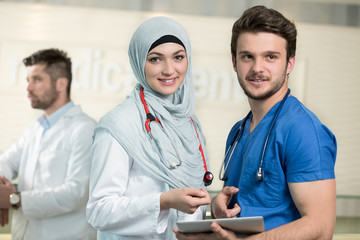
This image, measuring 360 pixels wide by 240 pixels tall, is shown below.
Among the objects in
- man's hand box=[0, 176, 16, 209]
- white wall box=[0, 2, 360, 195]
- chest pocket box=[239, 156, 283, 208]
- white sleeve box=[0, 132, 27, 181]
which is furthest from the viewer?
white wall box=[0, 2, 360, 195]

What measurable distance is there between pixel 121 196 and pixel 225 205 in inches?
14.0

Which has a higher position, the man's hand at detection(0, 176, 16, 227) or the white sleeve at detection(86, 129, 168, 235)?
the white sleeve at detection(86, 129, 168, 235)

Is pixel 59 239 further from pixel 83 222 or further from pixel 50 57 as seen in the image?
pixel 50 57

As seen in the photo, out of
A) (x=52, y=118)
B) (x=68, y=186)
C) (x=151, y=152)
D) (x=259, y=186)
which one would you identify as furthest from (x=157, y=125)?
(x=52, y=118)

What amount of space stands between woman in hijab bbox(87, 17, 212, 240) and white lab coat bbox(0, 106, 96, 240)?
3.38ft

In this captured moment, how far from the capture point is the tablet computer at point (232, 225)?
1312 mm

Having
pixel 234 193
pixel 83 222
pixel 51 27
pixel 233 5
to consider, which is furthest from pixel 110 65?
pixel 234 193

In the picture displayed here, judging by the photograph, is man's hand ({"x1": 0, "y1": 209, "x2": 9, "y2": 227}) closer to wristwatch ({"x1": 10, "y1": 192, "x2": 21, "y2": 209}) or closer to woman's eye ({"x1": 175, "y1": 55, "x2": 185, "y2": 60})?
wristwatch ({"x1": 10, "y1": 192, "x2": 21, "y2": 209})

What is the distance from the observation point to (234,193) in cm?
154

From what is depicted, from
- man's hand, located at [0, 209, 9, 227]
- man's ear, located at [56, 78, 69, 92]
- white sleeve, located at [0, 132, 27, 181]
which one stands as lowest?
man's hand, located at [0, 209, 9, 227]

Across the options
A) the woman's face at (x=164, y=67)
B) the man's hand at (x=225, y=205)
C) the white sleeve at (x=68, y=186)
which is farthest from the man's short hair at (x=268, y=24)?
the white sleeve at (x=68, y=186)

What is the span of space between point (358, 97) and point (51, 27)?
3.58 metres

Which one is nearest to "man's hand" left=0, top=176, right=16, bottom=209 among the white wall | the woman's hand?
the woman's hand

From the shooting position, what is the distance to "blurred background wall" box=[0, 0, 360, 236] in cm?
531
